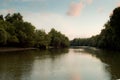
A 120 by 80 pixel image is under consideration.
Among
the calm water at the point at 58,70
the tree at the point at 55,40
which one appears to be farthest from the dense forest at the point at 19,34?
the calm water at the point at 58,70

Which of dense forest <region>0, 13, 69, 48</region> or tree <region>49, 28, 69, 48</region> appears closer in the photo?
dense forest <region>0, 13, 69, 48</region>

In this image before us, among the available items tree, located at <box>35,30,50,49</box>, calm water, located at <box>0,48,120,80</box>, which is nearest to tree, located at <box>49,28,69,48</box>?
tree, located at <box>35,30,50,49</box>

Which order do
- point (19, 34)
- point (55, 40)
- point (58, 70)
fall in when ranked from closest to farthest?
point (58, 70) → point (19, 34) → point (55, 40)

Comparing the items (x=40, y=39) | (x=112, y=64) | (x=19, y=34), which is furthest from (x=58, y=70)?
(x=40, y=39)

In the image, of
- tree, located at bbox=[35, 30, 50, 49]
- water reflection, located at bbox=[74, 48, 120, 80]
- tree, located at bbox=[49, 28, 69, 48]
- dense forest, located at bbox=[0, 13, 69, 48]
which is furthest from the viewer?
tree, located at bbox=[49, 28, 69, 48]

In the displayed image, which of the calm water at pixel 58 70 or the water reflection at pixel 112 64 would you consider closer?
the calm water at pixel 58 70

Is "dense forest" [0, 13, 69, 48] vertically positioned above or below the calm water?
above

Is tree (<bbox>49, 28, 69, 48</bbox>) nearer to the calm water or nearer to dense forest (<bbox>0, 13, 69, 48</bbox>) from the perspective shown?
dense forest (<bbox>0, 13, 69, 48</bbox>)

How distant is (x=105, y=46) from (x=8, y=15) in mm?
47688

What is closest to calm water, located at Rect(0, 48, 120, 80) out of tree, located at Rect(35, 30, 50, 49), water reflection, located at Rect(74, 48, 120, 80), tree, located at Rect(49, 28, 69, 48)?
water reflection, located at Rect(74, 48, 120, 80)

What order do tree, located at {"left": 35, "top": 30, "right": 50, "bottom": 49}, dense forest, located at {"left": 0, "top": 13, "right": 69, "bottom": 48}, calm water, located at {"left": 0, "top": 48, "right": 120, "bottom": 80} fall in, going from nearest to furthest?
calm water, located at {"left": 0, "top": 48, "right": 120, "bottom": 80}, dense forest, located at {"left": 0, "top": 13, "right": 69, "bottom": 48}, tree, located at {"left": 35, "top": 30, "right": 50, "bottom": 49}

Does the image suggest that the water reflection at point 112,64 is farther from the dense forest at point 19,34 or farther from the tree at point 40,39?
the tree at point 40,39

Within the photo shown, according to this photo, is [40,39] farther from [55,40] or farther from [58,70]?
[58,70]

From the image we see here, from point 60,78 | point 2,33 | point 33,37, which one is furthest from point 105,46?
point 60,78
